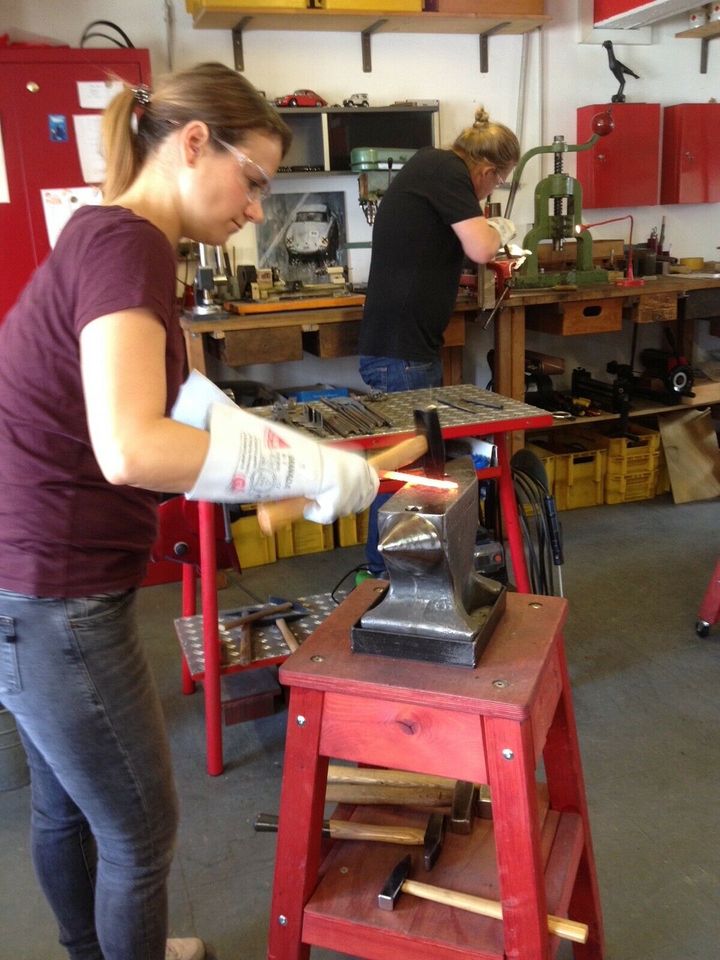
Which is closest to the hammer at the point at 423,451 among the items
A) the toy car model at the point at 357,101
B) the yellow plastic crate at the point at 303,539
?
the yellow plastic crate at the point at 303,539

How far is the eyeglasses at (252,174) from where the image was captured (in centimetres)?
102

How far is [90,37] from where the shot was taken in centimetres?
323

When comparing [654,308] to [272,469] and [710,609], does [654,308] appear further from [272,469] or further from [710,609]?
[272,469]

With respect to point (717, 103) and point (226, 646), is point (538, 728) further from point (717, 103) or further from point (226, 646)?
point (717, 103)

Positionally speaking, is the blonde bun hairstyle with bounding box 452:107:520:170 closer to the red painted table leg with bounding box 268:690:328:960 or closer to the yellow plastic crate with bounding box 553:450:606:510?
the yellow plastic crate with bounding box 553:450:606:510

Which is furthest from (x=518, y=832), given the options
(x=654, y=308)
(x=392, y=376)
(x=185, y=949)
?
(x=654, y=308)

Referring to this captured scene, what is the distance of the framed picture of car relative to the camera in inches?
142

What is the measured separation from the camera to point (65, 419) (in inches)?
37.1

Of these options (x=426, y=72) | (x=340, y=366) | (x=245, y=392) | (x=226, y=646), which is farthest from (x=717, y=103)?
(x=226, y=646)

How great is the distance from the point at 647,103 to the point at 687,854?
A: 3.51 meters

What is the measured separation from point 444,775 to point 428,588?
0.76 feet

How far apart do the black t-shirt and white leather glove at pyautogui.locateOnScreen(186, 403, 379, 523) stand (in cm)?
176

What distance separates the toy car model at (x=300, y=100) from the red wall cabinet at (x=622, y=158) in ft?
4.32

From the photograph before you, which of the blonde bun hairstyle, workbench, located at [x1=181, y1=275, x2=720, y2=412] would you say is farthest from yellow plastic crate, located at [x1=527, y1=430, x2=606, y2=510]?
the blonde bun hairstyle
